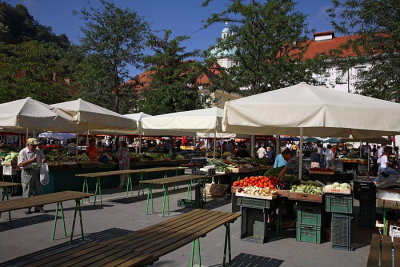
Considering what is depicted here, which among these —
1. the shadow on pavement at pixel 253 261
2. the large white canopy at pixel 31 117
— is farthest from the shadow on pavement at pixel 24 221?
the shadow on pavement at pixel 253 261

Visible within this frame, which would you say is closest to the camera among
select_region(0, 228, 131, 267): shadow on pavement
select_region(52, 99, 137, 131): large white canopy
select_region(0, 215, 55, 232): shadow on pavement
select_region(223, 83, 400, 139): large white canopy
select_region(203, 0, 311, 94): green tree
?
select_region(0, 228, 131, 267): shadow on pavement

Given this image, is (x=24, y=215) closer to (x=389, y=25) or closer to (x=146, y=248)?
(x=146, y=248)

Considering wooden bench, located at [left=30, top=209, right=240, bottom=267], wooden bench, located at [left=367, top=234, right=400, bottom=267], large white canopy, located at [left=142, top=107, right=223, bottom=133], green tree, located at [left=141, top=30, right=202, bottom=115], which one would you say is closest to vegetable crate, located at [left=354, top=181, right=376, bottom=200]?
wooden bench, located at [left=367, top=234, right=400, bottom=267]

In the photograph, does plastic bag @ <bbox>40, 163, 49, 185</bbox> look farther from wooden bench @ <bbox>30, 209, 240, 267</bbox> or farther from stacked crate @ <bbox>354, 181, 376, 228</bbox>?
stacked crate @ <bbox>354, 181, 376, 228</bbox>

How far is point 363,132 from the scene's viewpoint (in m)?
9.45

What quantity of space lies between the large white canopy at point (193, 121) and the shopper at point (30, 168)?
430 centimetres

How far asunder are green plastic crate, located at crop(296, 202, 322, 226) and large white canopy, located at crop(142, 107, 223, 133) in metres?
4.92

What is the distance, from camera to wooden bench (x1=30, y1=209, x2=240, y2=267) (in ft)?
9.18

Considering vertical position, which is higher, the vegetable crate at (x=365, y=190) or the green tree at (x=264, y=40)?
the green tree at (x=264, y=40)

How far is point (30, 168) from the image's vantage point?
7992 mm

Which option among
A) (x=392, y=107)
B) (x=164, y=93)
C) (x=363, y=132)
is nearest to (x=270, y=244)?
(x=392, y=107)

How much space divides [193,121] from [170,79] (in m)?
14.5

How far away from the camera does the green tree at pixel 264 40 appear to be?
51.7ft

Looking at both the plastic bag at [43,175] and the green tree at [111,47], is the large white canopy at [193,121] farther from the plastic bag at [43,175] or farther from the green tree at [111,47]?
the green tree at [111,47]
